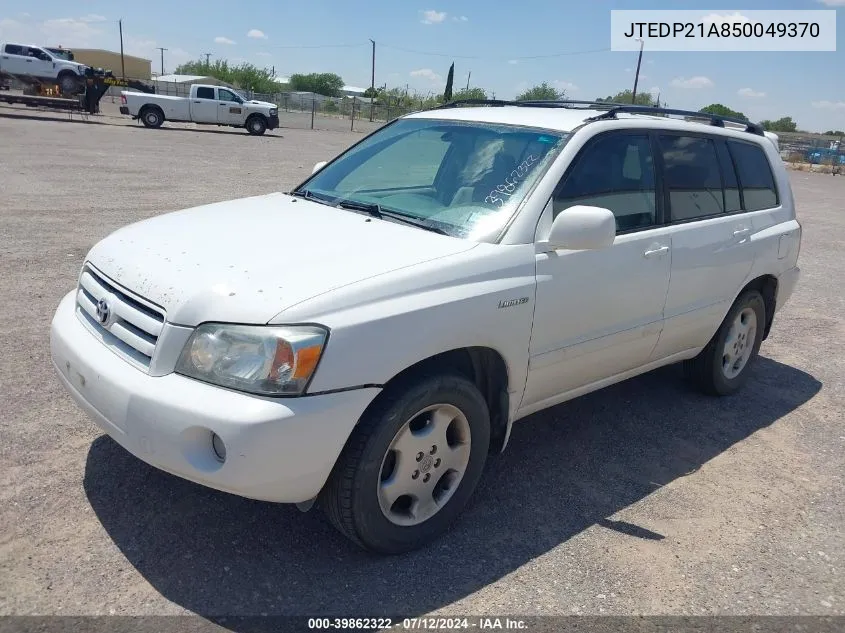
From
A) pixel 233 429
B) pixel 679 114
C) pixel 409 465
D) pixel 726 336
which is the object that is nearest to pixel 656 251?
pixel 679 114

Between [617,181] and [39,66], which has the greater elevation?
[39,66]

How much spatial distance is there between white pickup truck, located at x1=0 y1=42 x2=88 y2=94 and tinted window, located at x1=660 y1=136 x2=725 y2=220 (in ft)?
93.7

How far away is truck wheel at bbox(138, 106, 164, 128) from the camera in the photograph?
2686cm

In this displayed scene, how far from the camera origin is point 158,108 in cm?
2706

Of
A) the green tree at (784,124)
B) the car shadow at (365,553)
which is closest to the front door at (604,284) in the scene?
the car shadow at (365,553)

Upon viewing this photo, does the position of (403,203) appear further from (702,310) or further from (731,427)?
(731,427)

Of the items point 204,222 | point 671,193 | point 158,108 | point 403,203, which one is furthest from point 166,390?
point 158,108

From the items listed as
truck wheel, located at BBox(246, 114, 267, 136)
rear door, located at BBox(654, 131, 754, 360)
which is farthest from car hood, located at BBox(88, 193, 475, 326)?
truck wheel, located at BBox(246, 114, 267, 136)

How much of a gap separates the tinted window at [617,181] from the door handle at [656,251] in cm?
15

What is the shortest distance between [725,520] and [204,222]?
2.98 meters

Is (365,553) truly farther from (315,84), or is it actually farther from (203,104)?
(315,84)

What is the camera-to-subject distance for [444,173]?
3842 millimetres

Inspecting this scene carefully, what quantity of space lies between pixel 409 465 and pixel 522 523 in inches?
29.3

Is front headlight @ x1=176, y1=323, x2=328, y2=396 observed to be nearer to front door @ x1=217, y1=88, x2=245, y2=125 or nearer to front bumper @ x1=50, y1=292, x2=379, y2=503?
front bumper @ x1=50, y1=292, x2=379, y2=503
